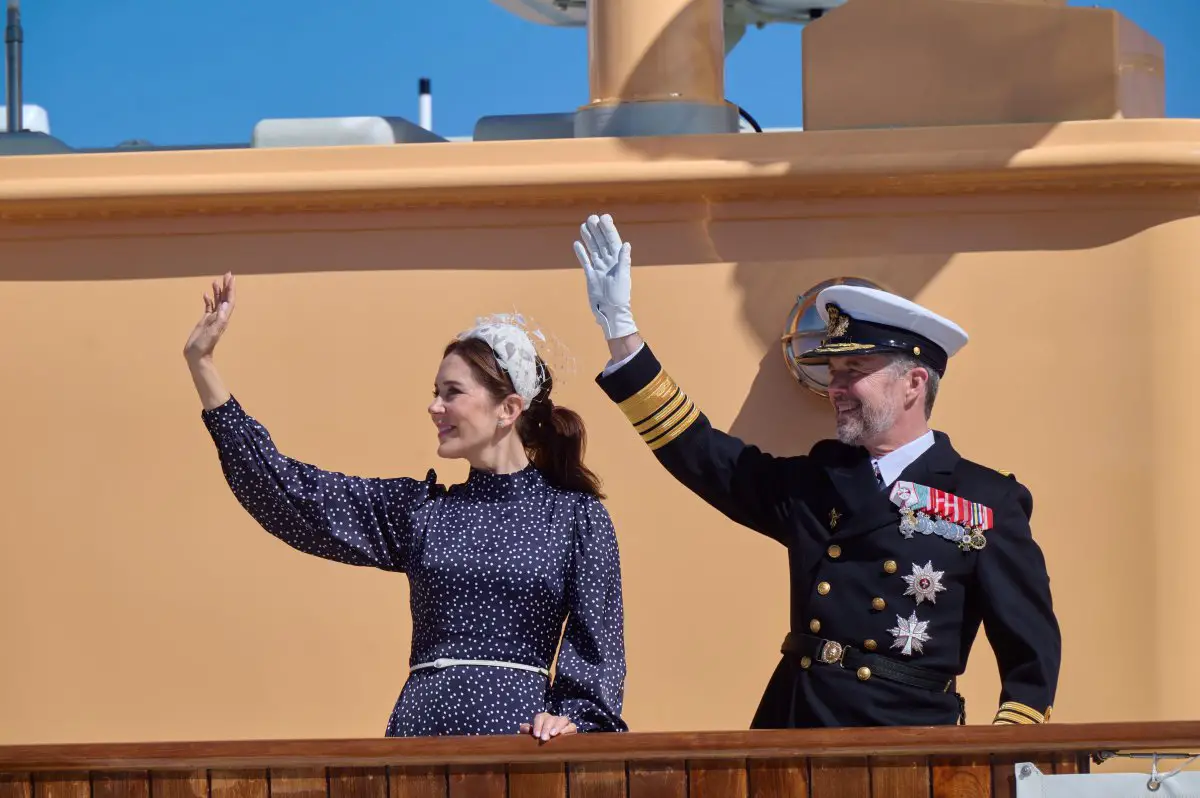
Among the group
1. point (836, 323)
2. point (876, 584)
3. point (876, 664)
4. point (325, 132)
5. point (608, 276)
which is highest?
point (325, 132)

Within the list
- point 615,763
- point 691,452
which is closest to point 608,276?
point 691,452

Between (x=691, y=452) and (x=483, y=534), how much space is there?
46cm

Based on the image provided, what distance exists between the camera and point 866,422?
325 centimetres

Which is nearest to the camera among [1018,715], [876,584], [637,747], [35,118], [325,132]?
[637,747]

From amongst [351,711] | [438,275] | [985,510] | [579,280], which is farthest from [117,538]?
[985,510]

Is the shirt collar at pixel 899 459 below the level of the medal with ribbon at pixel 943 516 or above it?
above

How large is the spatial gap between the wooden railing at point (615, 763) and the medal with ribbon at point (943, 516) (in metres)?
0.51

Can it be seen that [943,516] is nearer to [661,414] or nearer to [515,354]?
[661,414]

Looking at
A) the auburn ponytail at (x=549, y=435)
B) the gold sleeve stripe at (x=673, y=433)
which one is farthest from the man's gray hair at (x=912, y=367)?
the auburn ponytail at (x=549, y=435)

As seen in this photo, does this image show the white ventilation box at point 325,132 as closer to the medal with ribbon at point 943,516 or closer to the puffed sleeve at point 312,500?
the puffed sleeve at point 312,500

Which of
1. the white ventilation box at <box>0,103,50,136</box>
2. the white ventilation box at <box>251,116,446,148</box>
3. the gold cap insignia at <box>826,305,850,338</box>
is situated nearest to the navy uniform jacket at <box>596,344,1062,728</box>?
the gold cap insignia at <box>826,305,850,338</box>

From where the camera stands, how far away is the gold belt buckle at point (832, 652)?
3.16 m

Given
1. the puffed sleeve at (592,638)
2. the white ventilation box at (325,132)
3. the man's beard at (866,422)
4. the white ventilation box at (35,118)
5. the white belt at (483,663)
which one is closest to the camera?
the puffed sleeve at (592,638)

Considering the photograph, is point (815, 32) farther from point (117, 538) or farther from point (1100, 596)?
point (117, 538)
